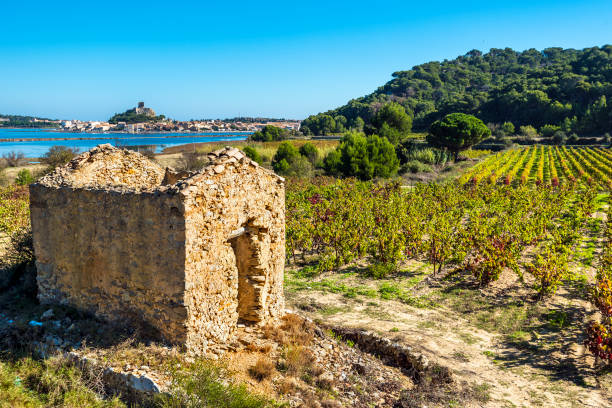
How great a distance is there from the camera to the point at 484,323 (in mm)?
10023

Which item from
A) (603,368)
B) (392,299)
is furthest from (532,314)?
(392,299)

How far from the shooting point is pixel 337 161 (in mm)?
37438

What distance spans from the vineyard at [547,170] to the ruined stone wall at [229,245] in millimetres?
26350

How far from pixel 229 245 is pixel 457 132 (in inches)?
1930

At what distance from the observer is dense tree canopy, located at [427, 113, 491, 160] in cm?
5050

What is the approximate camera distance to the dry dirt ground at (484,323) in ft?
24.4

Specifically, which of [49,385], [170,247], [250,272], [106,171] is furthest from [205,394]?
[106,171]

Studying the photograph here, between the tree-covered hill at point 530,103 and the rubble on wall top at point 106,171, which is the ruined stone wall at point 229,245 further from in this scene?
the tree-covered hill at point 530,103

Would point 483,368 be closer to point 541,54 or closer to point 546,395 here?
point 546,395

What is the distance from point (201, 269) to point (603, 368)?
777 centimetres

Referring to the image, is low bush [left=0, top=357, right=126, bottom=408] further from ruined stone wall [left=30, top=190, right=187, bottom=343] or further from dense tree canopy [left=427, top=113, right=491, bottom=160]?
dense tree canopy [left=427, top=113, right=491, bottom=160]

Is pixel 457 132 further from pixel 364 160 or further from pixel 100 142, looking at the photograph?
pixel 100 142

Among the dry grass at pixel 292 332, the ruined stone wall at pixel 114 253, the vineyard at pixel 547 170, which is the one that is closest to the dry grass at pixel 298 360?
the dry grass at pixel 292 332

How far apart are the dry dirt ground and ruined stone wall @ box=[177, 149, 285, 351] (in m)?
2.79
